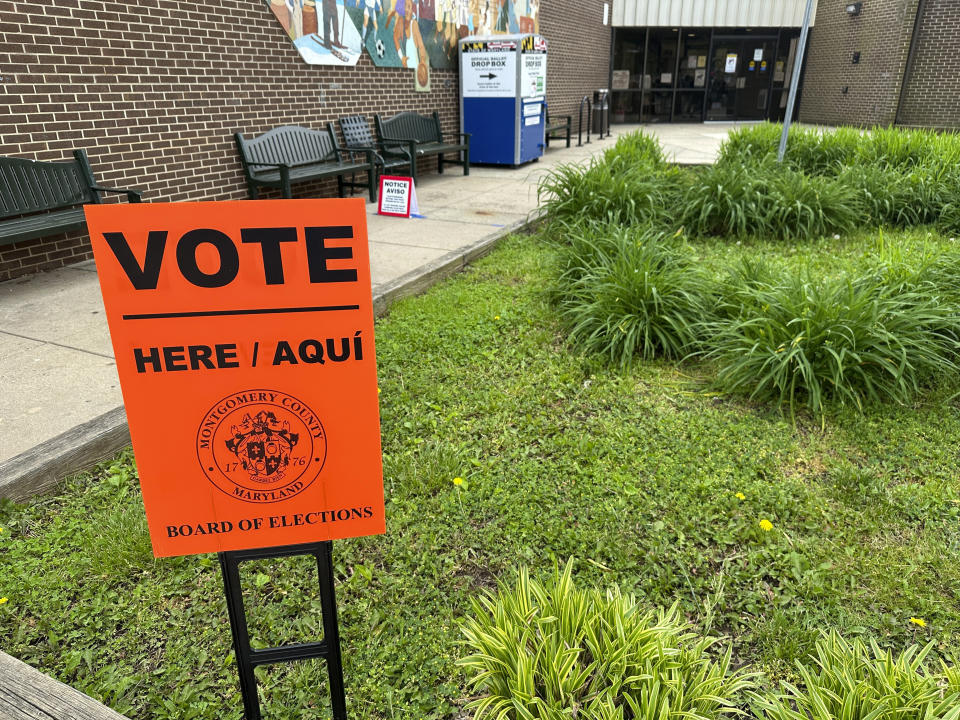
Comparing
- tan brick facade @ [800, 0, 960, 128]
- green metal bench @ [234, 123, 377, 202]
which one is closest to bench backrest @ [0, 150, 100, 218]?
green metal bench @ [234, 123, 377, 202]

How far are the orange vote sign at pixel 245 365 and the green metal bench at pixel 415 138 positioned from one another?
8.55 m

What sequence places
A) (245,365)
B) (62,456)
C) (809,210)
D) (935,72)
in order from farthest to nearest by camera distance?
(935,72) < (809,210) < (62,456) < (245,365)

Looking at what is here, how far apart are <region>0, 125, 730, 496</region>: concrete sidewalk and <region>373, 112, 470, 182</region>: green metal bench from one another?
788mm

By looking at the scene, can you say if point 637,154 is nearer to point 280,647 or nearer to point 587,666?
point 587,666

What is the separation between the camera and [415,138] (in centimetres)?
1071

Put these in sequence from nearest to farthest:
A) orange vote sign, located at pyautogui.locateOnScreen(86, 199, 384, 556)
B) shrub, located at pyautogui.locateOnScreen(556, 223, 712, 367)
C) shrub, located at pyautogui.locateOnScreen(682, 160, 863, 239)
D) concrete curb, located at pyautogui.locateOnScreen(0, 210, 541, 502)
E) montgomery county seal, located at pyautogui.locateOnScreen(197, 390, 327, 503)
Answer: orange vote sign, located at pyautogui.locateOnScreen(86, 199, 384, 556)
montgomery county seal, located at pyautogui.locateOnScreen(197, 390, 327, 503)
concrete curb, located at pyautogui.locateOnScreen(0, 210, 541, 502)
shrub, located at pyautogui.locateOnScreen(556, 223, 712, 367)
shrub, located at pyautogui.locateOnScreen(682, 160, 863, 239)

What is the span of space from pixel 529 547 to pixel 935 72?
67.0ft

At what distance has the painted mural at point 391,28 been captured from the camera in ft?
26.9

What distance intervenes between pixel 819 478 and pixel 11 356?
4376mm

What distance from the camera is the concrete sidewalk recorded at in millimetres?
3174

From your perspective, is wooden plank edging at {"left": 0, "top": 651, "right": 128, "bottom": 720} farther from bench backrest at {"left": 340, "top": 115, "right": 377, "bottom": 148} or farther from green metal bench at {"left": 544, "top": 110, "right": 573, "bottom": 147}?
green metal bench at {"left": 544, "top": 110, "right": 573, "bottom": 147}

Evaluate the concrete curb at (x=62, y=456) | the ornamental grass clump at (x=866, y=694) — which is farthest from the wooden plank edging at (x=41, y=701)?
the ornamental grass clump at (x=866, y=694)

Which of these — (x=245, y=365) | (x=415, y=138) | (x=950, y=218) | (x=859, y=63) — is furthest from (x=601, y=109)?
(x=245, y=365)

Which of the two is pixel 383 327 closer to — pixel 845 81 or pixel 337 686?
pixel 337 686
